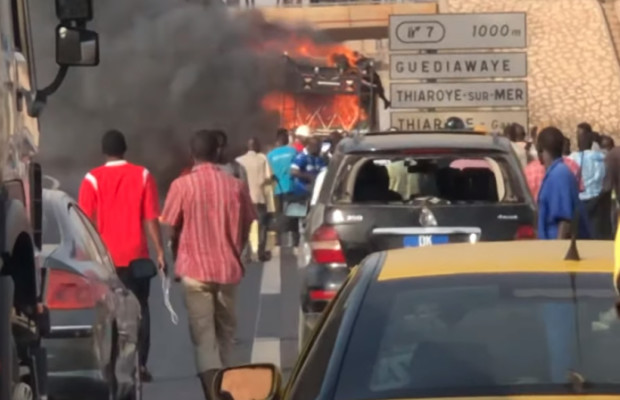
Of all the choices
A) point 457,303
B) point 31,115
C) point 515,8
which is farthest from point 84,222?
point 515,8

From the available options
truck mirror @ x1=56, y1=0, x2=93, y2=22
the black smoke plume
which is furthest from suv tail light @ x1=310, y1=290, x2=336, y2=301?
the black smoke plume

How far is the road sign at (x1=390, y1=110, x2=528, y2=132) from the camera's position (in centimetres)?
2145

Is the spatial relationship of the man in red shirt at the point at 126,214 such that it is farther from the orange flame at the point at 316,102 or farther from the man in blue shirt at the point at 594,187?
the orange flame at the point at 316,102

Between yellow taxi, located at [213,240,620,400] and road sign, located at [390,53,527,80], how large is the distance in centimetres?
1652

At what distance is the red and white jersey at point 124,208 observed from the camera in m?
10.7

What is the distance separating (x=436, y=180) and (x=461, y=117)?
1021cm

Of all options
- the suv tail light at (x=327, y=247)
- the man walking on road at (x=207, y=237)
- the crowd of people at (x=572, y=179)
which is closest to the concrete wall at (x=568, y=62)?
the crowd of people at (x=572, y=179)

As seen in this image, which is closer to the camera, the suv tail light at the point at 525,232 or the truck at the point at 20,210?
the truck at the point at 20,210

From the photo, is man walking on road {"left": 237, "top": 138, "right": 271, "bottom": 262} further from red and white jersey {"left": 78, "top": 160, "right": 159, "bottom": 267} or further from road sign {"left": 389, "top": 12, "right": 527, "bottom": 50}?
red and white jersey {"left": 78, "top": 160, "right": 159, "bottom": 267}

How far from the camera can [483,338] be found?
14.7 ft

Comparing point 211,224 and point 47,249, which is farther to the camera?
point 211,224

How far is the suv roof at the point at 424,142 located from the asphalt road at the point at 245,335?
1.61 m

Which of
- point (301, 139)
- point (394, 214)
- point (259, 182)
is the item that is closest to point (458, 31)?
point (259, 182)

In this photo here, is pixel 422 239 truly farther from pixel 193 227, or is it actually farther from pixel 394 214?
pixel 193 227
